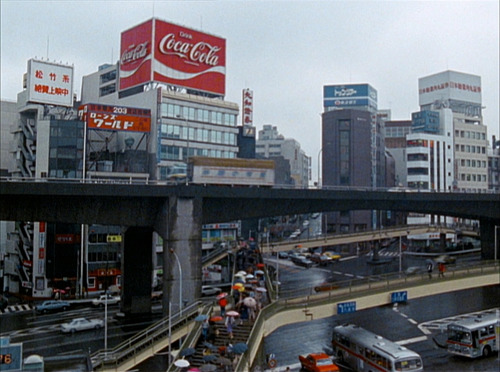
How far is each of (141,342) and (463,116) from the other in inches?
4062

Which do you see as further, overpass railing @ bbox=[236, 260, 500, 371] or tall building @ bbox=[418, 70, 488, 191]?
tall building @ bbox=[418, 70, 488, 191]

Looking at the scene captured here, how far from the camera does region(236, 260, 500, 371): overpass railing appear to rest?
101 ft

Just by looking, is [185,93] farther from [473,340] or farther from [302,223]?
[302,223]

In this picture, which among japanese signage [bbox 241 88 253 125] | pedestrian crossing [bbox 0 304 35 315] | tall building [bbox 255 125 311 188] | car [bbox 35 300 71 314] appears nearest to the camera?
car [bbox 35 300 71 314]

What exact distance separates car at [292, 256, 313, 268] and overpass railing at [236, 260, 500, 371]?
34422 mm

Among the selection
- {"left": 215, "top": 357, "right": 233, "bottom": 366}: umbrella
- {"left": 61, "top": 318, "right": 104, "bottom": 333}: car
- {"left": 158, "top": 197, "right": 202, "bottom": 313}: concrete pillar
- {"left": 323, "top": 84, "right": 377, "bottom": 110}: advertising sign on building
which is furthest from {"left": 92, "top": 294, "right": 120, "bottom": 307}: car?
{"left": 323, "top": 84, "right": 377, "bottom": 110}: advertising sign on building

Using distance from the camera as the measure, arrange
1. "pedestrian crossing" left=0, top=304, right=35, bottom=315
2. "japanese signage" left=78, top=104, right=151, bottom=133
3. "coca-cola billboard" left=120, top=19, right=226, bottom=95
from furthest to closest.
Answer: "coca-cola billboard" left=120, top=19, right=226, bottom=95
"japanese signage" left=78, top=104, right=151, bottom=133
"pedestrian crossing" left=0, top=304, right=35, bottom=315

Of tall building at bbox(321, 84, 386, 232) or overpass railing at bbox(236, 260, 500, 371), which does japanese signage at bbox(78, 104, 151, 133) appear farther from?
tall building at bbox(321, 84, 386, 232)

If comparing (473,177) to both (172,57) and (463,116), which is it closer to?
A: (463,116)

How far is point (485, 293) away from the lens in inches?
2372

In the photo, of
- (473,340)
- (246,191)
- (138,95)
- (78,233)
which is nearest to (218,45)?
(138,95)

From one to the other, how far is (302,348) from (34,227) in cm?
3928

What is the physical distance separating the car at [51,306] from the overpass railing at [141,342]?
22896 mm

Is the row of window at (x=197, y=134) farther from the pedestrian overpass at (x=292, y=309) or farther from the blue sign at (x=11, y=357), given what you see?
the blue sign at (x=11, y=357)
